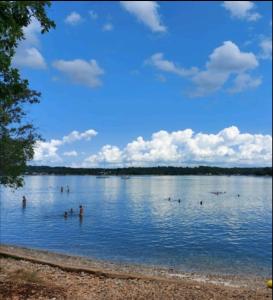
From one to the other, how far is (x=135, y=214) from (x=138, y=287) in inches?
1918

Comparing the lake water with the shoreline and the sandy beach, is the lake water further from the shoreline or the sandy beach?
the sandy beach

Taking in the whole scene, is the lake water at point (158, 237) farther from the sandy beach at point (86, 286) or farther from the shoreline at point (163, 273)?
the sandy beach at point (86, 286)

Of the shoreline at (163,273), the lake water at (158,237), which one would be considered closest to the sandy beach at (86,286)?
the shoreline at (163,273)

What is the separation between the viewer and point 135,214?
6450 centimetres

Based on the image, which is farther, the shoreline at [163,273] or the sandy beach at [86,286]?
the shoreline at [163,273]

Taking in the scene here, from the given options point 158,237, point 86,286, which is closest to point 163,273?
point 86,286

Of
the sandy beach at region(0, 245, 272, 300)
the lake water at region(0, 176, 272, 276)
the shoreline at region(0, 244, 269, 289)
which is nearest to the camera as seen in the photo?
the sandy beach at region(0, 245, 272, 300)

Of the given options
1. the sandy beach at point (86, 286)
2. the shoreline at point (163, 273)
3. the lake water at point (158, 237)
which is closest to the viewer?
the sandy beach at point (86, 286)

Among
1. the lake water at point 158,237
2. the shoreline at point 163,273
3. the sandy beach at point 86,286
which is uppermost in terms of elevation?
the sandy beach at point 86,286

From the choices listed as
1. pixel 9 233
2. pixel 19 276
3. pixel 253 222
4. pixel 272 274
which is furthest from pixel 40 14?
pixel 253 222

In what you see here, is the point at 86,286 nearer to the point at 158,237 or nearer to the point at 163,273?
the point at 163,273

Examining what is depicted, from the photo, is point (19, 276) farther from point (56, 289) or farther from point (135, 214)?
point (135, 214)

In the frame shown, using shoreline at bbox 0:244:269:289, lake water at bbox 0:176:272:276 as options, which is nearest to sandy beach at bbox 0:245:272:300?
shoreline at bbox 0:244:269:289

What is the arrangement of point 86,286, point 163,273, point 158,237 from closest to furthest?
1. point 86,286
2. point 163,273
3. point 158,237
